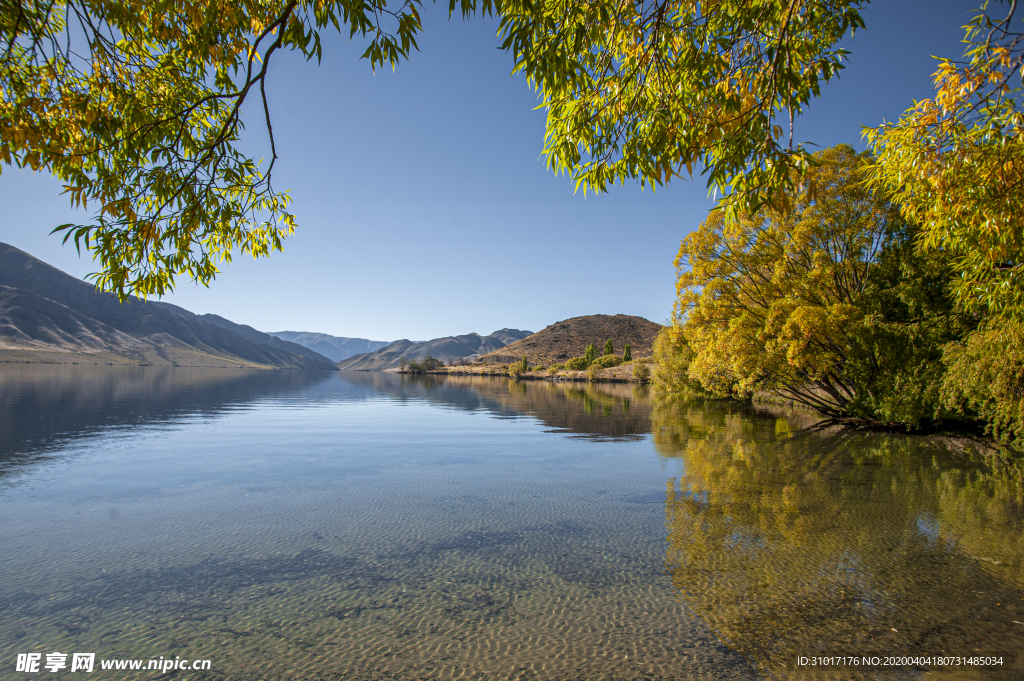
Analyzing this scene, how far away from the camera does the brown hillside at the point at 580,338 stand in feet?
532

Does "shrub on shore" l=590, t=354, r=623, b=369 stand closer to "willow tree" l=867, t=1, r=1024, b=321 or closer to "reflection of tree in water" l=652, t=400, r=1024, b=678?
"reflection of tree in water" l=652, t=400, r=1024, b=678

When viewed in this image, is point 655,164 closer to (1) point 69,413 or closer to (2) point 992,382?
(2) point 992,382

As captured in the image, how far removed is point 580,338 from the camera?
17362 centimetres

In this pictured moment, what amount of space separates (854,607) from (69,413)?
32720 millimetres

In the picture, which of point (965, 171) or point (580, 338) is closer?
point (965, 171)

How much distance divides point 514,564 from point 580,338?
169 meters

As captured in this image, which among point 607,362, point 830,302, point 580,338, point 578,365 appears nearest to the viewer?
point 830,302

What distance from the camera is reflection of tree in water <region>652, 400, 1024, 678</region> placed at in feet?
14.5

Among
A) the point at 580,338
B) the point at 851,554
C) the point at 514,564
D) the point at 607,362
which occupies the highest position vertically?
the point at 580,338

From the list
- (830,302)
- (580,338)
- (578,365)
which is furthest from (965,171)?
(580,338)

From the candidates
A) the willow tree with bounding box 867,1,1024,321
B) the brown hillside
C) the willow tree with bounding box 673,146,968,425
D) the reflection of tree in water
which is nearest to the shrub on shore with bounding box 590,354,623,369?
the brown hillside

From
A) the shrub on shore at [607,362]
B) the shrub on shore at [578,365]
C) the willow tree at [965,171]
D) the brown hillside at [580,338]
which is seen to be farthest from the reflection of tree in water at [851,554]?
the brown hillside at [580,338]

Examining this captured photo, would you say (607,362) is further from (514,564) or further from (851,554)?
(514,564)

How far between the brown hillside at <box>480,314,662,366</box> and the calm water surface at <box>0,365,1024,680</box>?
5584 inches
